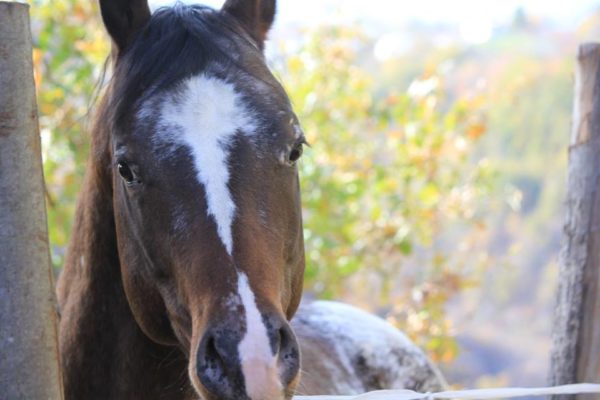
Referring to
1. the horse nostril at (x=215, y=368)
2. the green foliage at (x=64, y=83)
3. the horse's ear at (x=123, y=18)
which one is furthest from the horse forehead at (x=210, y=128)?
the green foliage at (x=64, y=83)

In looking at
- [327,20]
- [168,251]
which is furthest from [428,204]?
[168,251]

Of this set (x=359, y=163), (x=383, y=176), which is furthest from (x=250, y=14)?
(x=359, y=163)

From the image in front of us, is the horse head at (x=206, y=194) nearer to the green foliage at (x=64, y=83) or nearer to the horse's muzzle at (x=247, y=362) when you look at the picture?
the horse's muzzle at (x=247, y=362)

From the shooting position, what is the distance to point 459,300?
48.9 ft

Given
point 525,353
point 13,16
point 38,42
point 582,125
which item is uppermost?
point 38,42

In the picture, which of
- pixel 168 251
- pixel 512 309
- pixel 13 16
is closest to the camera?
pixel 13 16

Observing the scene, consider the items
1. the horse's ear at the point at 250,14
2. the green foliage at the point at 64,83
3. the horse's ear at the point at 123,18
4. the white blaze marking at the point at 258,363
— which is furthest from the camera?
the green foliage at the point at 64,83

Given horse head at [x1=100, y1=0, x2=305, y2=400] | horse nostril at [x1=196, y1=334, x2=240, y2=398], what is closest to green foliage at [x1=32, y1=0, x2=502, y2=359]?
horse head at [x1=100, y1=0, x2=305, y2=400]

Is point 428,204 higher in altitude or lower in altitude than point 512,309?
higher

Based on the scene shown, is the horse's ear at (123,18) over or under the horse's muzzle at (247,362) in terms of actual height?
over

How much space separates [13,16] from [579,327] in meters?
2.04

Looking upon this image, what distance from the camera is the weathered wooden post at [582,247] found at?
280 cm

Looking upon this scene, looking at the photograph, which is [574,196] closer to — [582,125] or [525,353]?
[582,125]

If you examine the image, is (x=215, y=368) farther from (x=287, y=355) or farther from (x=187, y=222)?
(x=187, y=222)
